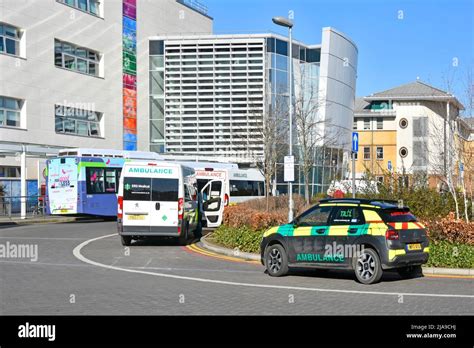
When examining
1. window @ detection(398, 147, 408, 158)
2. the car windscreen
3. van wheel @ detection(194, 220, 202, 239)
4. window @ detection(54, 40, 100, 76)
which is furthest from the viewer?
window @ detection(398, 147, 408, 158)

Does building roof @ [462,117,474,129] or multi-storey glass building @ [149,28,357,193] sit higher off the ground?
multi-storey glass building @ [149,28,357,193]

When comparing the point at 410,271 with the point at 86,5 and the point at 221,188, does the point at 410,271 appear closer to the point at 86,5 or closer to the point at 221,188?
the point at 221,188

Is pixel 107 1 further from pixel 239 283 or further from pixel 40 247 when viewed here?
pixel 239 283

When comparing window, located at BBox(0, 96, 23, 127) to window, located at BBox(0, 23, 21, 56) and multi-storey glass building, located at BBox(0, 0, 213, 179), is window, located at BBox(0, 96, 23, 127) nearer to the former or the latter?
multi-storey glass building, located at BBox(0, 0, 213, 179)

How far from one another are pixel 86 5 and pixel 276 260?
1362 inches

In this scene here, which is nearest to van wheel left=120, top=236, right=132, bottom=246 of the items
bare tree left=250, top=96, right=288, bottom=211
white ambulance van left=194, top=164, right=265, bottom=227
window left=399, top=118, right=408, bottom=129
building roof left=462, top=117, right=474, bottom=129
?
white ambulance van left=194, top=164, right=265, bottom=227

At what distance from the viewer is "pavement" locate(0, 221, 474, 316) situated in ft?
30.4

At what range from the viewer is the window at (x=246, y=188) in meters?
38.1

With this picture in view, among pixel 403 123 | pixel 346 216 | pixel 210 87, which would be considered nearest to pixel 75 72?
pixel 210 87

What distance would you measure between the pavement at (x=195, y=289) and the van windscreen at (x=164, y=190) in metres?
2.42

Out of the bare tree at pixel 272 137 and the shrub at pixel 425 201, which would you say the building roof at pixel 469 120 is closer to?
the shrub at pixel 425 201

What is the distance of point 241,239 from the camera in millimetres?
17438

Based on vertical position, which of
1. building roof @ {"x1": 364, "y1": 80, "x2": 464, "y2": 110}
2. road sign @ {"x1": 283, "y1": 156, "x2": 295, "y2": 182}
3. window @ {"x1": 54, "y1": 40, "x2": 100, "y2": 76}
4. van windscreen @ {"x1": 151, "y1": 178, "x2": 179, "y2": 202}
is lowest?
van windscreen @ {"x1": 151, "y1": 178, "x2": 179, "y2": 202}
